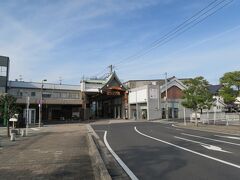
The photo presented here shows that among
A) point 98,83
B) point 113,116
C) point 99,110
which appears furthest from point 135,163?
point 99,110

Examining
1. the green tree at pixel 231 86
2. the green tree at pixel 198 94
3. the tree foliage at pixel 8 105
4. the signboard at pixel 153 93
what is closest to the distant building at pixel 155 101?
the signboard at pixel 153 93

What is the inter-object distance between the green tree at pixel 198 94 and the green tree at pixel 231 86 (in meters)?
6.62

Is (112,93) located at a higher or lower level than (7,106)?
higher

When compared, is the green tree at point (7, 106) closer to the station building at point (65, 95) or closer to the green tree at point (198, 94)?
the green tree at point (198, 94)

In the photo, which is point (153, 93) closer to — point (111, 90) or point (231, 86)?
point (111, 90)

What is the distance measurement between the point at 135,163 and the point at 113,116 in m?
61.8

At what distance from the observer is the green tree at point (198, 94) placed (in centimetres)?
3703

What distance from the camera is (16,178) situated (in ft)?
27.9

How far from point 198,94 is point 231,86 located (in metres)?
7.54

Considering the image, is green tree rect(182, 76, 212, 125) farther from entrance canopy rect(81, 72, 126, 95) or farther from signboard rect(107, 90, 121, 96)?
signboard rect(107, 90, 121, 96)

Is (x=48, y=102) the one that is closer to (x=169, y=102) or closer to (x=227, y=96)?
(x=169, y=102)

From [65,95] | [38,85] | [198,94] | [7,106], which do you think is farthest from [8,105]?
[65,95]

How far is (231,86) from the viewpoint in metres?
30.1

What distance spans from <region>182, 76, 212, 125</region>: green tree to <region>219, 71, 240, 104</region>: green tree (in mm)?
6619
